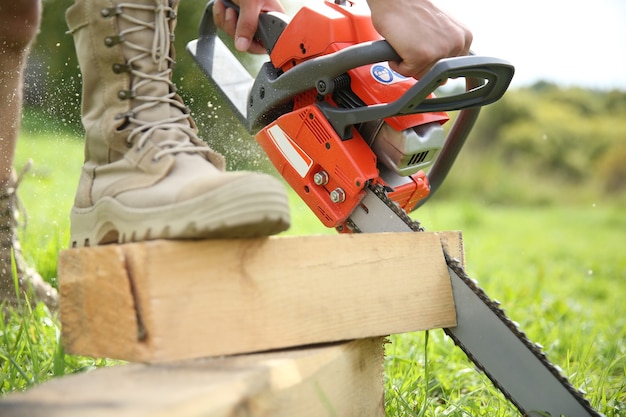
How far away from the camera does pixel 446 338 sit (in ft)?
8.34

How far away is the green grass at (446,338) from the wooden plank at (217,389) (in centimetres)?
33

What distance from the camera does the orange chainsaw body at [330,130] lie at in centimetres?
194

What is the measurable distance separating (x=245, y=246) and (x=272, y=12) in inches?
49.1

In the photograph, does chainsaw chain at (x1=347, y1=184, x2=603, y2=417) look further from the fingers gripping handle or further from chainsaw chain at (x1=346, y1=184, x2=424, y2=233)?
the fingers gripping handle

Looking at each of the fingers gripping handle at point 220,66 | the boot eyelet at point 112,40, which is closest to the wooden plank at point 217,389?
the boot eyelet at point 112,40

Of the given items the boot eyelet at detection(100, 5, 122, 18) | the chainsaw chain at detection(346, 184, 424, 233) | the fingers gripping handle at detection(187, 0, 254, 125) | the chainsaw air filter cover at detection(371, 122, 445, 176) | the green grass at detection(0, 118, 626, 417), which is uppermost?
the boot eyelet at detection(100, 5, 122, 18)

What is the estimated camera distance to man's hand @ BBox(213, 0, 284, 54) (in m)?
2.30

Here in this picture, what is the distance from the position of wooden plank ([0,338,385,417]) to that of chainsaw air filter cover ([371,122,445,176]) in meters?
0.64

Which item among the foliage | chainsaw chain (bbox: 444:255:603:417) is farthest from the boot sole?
the foliage

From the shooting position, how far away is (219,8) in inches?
95.3

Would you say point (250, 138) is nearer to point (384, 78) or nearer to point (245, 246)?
point (384, 78)

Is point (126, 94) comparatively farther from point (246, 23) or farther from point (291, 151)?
point (246, 23)

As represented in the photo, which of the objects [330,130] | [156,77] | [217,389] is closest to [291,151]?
[330,130]

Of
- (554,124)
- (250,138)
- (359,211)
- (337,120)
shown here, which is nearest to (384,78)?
(337,120)
